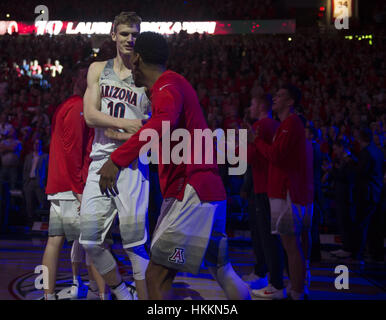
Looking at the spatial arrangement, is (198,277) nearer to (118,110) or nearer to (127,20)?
(118,110)

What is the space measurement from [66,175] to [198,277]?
227cm

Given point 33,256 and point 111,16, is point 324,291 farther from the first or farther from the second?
point 111,16

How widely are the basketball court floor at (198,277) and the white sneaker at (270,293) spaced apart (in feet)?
1.18

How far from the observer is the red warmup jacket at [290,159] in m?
4.46

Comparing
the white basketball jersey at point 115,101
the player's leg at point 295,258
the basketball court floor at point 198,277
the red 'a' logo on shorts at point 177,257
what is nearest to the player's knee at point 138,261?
the white basketball jersey at point 115,101

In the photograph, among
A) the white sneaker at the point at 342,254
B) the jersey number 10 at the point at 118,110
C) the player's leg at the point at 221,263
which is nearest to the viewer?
the player's leg at the point at 221,263

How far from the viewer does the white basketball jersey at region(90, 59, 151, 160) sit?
3992mm

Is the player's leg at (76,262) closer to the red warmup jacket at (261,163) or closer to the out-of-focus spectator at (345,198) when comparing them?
the red warmup jacket at (261,163)

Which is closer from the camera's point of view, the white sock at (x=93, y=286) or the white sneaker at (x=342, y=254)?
the white sock at (x=93, y=286)

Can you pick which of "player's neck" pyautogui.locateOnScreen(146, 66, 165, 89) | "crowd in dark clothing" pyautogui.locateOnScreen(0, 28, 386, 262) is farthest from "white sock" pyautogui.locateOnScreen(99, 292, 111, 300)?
"crowd in dark clothing" pyautogui.locateOnScreen(0, 28, 386, 262)

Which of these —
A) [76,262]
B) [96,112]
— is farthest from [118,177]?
[76,262]

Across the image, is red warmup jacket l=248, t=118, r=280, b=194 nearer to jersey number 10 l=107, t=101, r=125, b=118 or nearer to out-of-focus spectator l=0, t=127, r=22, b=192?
jersey number 10 l=107, t=101, r=125, b=118

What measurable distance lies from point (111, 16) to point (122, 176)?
2059cm

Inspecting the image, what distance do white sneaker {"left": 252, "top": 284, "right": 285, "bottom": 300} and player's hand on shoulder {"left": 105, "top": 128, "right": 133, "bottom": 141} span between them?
89.5 inches
